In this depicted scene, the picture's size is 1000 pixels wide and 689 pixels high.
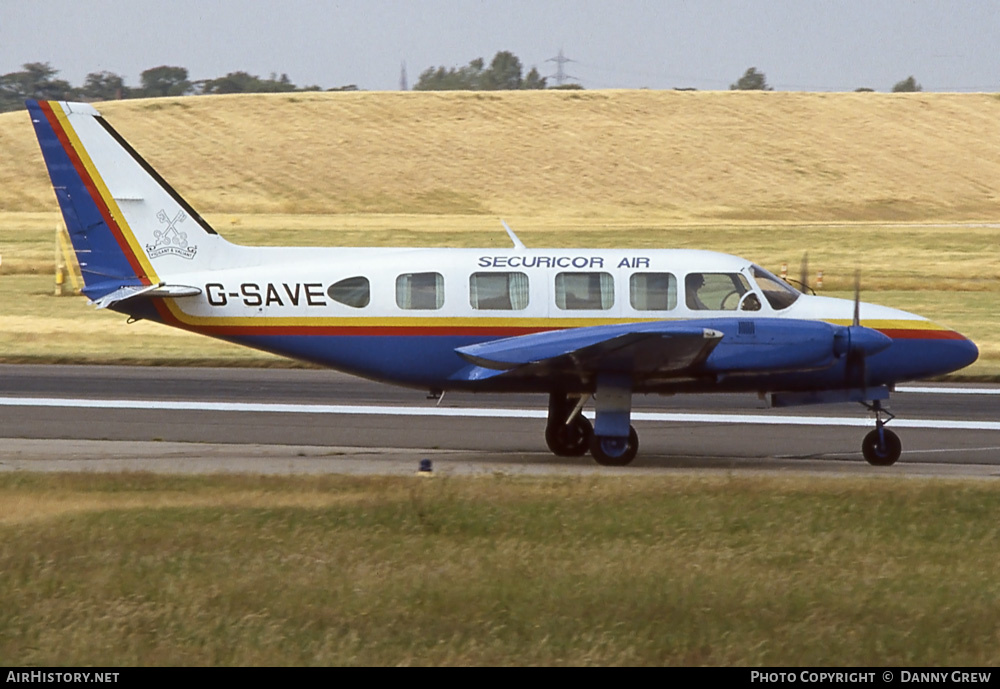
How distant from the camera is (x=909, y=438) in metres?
17.7

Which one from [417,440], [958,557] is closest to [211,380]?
[417,440]

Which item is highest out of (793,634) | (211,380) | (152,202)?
(152,202)

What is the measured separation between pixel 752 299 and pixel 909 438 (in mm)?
3797

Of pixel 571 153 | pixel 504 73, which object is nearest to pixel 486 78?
pixel 504 73

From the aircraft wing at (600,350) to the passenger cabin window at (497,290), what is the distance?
0.49 m

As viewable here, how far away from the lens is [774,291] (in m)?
15.7

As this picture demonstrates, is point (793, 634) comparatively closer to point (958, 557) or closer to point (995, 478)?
point (958, 557)

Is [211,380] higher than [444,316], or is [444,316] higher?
[444,316]

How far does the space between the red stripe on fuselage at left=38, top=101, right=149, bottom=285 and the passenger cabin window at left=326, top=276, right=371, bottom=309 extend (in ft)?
7.99

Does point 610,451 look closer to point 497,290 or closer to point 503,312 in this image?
point 503,312

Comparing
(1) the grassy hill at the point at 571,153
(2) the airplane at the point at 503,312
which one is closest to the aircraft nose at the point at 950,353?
(2) the airplane at the point at 503,312

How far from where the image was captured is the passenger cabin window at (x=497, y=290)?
15656 mm

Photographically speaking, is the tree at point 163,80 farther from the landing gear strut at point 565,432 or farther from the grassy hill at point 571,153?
the landing gear strut at point 565,432

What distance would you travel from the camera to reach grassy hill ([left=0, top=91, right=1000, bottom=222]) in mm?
68625
